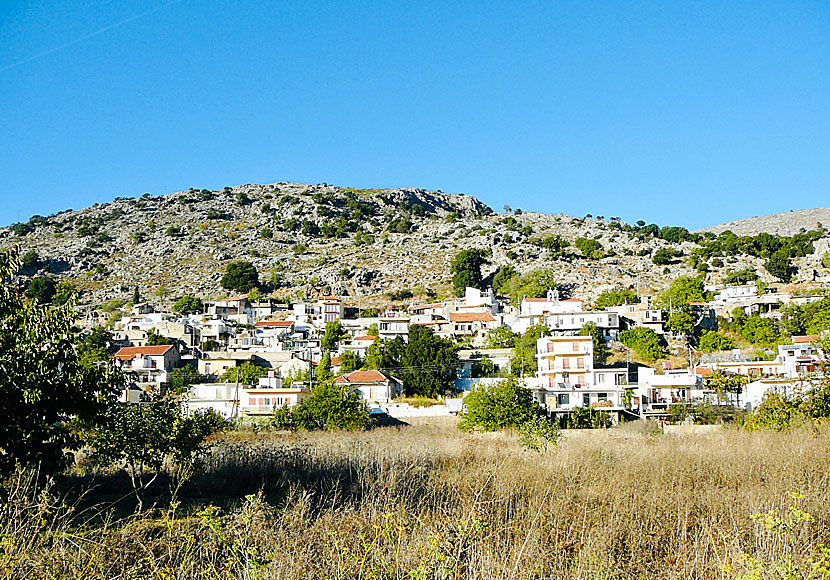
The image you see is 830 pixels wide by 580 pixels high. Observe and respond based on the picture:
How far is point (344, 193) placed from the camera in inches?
6033

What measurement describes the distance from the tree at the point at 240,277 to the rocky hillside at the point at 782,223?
11333 centimetres

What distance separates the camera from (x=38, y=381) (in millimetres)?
9789

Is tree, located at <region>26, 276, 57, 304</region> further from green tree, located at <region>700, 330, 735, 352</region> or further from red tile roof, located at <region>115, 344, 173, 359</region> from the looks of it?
green tree, located at <region>700, 330, 735, 352</region>

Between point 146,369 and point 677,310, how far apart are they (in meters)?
43.0

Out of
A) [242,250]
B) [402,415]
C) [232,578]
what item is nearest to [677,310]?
[402,415]

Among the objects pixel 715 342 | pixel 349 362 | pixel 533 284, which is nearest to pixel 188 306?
pixel 349 362

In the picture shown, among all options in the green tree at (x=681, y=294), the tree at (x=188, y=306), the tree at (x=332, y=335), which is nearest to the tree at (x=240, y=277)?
the tree at (x=188, y=306)

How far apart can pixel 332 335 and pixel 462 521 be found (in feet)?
188

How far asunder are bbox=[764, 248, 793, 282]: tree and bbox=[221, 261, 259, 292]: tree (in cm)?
6192

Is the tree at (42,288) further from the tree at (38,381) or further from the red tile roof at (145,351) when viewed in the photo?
the tree at (38,381)

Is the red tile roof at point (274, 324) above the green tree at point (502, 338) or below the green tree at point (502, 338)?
above

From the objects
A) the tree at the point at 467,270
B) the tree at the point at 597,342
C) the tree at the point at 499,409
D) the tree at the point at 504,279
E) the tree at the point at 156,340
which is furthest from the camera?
the tree at the point at 467,270

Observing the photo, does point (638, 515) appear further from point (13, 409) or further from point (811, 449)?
point (13, 409)

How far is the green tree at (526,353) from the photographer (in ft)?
159
